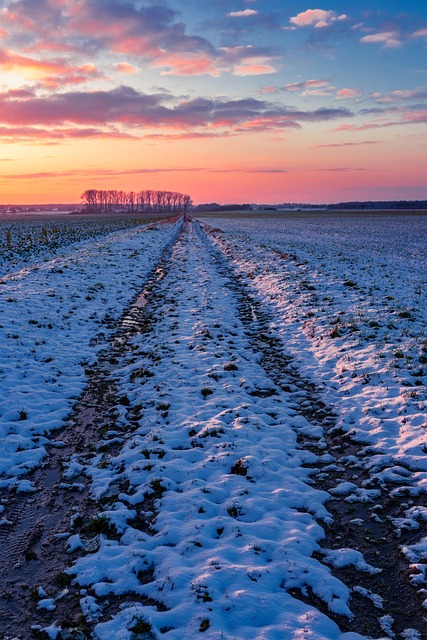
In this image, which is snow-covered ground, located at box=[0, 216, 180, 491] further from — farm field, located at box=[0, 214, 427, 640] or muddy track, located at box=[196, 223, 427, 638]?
muddy track, located at box=[196, 223, 427, 638]

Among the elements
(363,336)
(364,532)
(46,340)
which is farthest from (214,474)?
(46,340)

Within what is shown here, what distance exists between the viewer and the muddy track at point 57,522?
440 centimetres

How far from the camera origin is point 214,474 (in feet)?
22.3

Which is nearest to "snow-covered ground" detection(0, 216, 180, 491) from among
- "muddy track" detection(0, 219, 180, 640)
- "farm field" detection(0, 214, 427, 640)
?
"farm field" detection(0, 214, 427, 640)

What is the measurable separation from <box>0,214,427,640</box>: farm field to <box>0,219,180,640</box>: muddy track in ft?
0.08

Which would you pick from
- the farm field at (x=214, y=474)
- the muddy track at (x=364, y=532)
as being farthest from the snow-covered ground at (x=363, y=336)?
the muddy track at (x=364, y=532)

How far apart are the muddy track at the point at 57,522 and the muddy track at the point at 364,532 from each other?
2565 mm

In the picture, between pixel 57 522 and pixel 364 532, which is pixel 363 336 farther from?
pixel 57 522

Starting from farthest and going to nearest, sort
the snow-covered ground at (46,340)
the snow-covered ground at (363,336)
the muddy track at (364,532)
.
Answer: the snow-covered ground at (363,336) → the snow-covered ground at (46,340) → the muddy track at (364,532)

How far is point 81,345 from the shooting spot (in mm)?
12828

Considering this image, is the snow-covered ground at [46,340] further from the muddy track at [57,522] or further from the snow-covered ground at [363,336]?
the snow-covered ground at [363,336]

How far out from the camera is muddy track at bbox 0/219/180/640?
14.4 ft

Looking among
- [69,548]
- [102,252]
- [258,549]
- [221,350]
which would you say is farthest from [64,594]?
[102,252]

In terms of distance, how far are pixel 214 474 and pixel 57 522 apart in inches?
92.6
